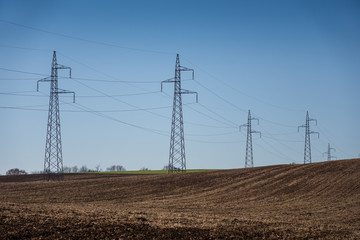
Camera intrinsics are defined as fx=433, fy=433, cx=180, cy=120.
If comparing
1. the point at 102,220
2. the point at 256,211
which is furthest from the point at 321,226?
the point at 102,220

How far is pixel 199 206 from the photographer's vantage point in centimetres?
3362

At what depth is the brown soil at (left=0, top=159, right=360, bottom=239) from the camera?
1795 centimetres

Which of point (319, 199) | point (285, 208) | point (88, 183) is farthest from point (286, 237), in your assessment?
point (88, 183)

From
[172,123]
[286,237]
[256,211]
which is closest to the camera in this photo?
[286,237]

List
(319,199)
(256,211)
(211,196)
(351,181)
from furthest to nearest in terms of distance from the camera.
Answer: (351,181)
(211,196)
(319,199)
(256,211)

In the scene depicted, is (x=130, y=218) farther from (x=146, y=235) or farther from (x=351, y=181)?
(x=351, y=181)

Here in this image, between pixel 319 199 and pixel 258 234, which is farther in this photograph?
pixel 319 199

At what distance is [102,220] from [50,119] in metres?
34.8

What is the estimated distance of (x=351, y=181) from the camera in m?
45.8

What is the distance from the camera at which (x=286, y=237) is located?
59.8 ft

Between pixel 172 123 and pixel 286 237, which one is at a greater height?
pixel 172 123

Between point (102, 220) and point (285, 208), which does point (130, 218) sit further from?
point (285, 208)

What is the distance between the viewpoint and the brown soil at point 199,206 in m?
18.0

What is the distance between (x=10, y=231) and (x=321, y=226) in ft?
48.4
